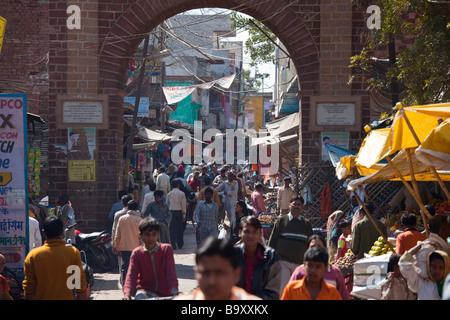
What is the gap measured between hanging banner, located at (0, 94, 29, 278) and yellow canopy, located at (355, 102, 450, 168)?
4.21 meters

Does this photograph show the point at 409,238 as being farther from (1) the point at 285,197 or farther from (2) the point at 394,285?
(1) the point at 285,197

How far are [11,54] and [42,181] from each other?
4.00 m

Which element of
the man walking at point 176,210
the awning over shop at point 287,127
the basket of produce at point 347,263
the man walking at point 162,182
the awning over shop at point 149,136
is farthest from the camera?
the awning over shop at point 149,136

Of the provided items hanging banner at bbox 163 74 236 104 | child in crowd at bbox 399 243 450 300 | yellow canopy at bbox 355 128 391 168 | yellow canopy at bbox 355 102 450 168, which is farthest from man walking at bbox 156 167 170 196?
child in crowd at bbox 399 243 450 300

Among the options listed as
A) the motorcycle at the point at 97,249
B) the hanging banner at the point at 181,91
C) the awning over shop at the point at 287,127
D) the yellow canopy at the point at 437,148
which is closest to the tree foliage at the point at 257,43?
the hanging banner at the point at 181,91

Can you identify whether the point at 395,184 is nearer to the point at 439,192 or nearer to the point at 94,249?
the point at 439,192

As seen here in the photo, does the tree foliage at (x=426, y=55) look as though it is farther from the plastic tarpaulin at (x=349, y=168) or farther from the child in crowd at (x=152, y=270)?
the child in crowd at (x=152, y=270)

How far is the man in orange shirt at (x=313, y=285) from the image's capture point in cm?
518

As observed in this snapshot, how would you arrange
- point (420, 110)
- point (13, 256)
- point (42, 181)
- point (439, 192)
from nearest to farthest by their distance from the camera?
1. point (420, 110)
2. point (13, 256)
3. point (439, 192)
4. point (42, 181)

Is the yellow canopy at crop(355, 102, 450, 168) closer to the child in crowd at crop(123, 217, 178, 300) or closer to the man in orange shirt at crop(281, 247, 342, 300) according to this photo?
the man in orange shirt at crop(281, 247, 342, 300)

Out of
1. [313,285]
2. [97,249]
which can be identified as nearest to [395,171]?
[313,285]

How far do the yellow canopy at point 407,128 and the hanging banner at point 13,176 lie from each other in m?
4.21

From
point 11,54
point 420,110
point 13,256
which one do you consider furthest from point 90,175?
point 420,110

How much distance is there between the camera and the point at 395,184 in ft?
50.6
